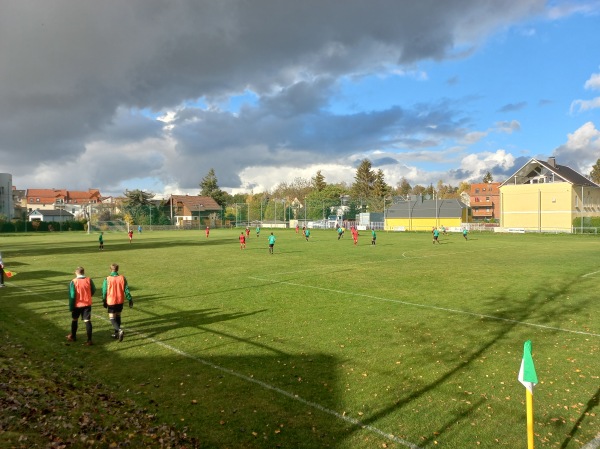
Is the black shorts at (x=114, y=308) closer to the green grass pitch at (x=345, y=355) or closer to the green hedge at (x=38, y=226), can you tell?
the green grass pitch at (x=345, y=355)

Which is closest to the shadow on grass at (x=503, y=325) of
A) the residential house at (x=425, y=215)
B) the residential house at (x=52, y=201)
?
the residential house at (x=425, y=215)

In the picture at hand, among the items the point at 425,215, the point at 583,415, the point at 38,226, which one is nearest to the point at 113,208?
the point at 38,226

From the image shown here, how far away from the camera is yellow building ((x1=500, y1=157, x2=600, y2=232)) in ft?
193

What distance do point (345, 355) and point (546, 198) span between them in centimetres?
6255

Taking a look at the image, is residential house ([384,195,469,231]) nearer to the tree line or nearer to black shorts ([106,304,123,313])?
the tree line

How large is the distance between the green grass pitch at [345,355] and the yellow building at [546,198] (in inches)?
1845

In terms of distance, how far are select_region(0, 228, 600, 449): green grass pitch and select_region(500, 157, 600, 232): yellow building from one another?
46873 mm

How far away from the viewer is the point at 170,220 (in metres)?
97.8

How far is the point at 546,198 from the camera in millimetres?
60906

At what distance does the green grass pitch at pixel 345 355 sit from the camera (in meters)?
6.27

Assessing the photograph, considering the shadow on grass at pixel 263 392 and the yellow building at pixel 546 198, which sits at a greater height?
the yellow building at pixel 546 198

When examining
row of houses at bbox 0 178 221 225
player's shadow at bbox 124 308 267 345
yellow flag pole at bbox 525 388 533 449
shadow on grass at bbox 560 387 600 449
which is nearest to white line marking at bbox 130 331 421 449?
player's shadow at bbox 124 308 267 345

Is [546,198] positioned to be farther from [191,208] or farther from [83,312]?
[191,208]

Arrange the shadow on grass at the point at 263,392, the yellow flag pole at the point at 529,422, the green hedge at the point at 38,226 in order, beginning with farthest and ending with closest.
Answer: the green hedge at the point at 38,226, the shadow on grass at the point at 263,392, the yellow flag pole at the point at 529,422
